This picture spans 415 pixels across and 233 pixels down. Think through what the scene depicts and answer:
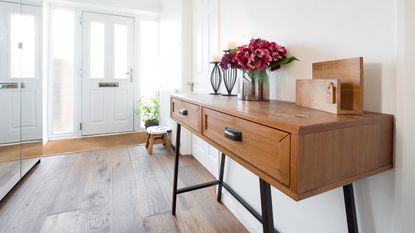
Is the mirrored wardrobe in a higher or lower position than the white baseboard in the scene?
higher

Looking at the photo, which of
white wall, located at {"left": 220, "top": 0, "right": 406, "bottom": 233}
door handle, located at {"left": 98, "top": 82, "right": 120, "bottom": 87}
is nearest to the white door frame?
door handle, located at {"left": 98, "top": 82, "right": 120, "bottom": 87}

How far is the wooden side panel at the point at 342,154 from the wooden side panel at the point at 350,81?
0.26 ft

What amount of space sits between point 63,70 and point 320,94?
4.14 metres

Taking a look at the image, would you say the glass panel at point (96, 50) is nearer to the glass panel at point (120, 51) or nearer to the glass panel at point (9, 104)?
the glass panel at point (120, 51)

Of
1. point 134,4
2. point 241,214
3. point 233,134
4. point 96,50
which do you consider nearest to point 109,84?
point 96,50

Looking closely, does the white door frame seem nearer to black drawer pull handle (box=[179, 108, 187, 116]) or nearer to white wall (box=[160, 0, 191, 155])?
white wall (box=[160, 0, 191, 155])

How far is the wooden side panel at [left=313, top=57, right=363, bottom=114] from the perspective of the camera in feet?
2.28

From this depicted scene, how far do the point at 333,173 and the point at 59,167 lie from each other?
9.22 feet

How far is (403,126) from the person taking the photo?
26.6 inches

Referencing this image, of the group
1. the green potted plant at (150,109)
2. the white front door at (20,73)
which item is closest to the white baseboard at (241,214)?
the white front door at (20,73)

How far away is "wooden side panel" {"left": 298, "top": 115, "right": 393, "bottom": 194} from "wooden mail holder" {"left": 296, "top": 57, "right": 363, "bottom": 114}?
90 mm

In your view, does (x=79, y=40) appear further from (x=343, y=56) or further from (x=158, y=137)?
(x=343, y=56)

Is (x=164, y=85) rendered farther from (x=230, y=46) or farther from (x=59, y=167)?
(x=230, y=46)

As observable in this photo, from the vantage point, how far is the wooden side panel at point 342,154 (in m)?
0.53
